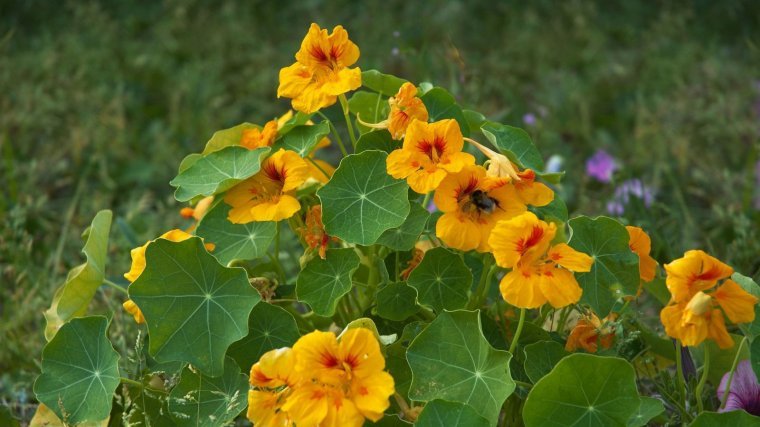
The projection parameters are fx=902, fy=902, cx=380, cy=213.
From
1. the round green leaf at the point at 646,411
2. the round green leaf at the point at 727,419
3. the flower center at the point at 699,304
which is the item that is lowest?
the round green leaf at the point at 727,419

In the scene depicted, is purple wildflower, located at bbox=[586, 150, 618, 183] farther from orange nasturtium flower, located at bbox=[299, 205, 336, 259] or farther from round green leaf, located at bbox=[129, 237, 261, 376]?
round green leaf, located at bbox=[129, 237, 261, 376]

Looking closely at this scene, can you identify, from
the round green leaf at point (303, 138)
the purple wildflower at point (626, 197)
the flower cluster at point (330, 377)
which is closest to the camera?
the flower cluster at point (330, 377)

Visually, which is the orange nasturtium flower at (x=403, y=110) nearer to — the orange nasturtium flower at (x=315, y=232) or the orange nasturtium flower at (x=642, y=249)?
the orange nasturtium flower at (x=315, y=232)

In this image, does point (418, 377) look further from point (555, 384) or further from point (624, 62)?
point (624, 62)

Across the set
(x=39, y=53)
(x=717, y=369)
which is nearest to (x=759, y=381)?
(x=717, y=369)

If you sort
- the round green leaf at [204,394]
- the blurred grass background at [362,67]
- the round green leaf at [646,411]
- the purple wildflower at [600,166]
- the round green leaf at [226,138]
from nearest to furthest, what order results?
1. the round green leaf at [646,411]
2. the round green leaf at [204,394]
3. the round green leaf at [226,138]
4. the blurred grass background at [362,67]
5. the purple wildflower at [600,166]

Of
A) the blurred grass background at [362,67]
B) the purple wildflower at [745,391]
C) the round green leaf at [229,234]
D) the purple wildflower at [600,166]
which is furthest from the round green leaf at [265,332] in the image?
the purple wildflower at [600,166]

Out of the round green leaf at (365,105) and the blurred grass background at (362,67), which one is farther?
the blurred grass background at (362,67)
